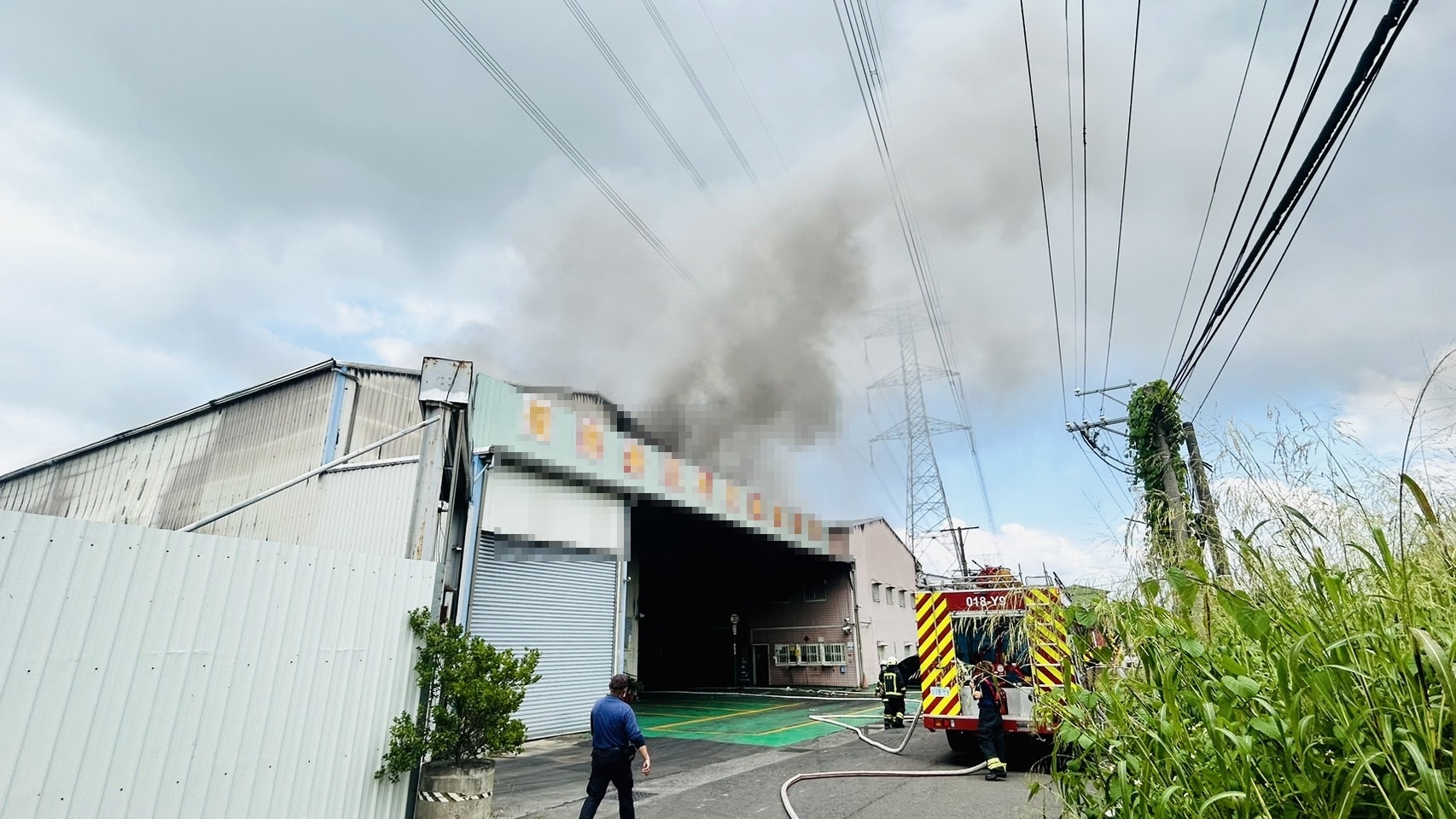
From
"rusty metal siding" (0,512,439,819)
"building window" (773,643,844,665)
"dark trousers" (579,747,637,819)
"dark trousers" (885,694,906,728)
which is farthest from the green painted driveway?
"rusty metal siding" (0,512,439,819)

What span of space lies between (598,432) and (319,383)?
5.82 metres

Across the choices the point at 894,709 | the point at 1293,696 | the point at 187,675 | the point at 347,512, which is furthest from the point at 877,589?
the point at 1293,696

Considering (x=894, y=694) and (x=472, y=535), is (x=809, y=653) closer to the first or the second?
(x=894, y=694)

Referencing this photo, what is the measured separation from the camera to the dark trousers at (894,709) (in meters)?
12.6

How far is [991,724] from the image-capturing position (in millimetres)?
7852

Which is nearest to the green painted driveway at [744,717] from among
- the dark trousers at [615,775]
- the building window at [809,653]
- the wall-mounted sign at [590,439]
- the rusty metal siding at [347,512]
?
the building window at [809,653]

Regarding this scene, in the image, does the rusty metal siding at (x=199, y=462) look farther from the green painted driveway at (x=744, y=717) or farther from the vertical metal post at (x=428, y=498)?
the green painted driveway at (x=744, y=717)

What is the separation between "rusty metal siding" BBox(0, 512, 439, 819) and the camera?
3.25 meters

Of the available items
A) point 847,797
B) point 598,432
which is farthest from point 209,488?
point 847,797

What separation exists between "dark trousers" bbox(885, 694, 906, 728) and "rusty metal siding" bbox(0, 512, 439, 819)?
9618mm

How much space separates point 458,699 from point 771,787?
3.99 m

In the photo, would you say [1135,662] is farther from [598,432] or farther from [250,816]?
[598,432]

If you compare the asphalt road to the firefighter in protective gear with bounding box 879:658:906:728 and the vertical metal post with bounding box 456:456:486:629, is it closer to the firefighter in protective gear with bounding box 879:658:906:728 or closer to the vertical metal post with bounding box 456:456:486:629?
the firefighter in protective gear with bounding box 879:658:906:728

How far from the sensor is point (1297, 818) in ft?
5.62
